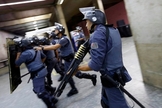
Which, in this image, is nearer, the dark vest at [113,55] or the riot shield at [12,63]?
the dark vest at [113,55]

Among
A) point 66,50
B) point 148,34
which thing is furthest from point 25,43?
point 148,34

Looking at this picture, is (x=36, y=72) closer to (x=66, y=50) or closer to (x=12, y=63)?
(x=12, y=63)

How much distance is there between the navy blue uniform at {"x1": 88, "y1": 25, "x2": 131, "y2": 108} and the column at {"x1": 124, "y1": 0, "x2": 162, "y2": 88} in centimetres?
104

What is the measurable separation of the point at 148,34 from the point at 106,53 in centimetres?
132

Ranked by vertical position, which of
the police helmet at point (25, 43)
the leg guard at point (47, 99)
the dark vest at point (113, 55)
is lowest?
the leg guard at point (47, 99)

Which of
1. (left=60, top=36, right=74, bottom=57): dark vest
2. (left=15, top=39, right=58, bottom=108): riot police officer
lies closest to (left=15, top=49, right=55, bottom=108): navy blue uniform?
(left=15, top=39, right=58, bottom=108): riot police officer

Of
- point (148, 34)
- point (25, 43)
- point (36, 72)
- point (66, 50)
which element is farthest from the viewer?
point (66, 50)

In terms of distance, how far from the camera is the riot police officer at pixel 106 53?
5.22 feet

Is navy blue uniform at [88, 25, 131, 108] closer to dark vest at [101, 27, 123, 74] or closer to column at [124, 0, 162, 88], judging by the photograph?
dark vest at [101, 27, 123, 74]

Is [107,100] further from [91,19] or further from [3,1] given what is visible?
[3,1]

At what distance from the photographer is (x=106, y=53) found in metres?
1.67

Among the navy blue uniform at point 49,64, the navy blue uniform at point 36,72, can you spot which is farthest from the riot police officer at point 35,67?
the navy blue uniform at point 49,64

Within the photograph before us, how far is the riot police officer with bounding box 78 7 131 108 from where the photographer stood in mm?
1590

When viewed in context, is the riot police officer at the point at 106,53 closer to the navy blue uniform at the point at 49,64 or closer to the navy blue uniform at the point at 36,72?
the navy blue uniform at the point at 36,72
